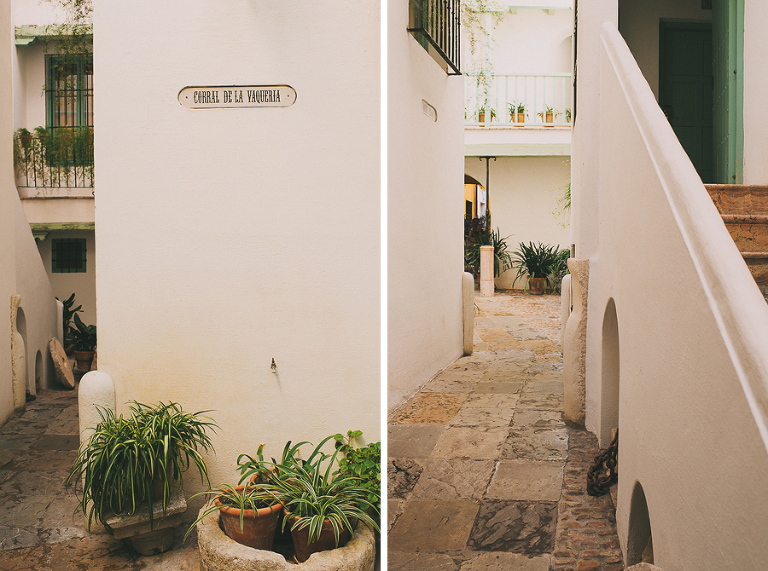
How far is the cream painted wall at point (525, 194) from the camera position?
37.4 ft

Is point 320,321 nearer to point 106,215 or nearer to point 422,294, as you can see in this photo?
point 106,215

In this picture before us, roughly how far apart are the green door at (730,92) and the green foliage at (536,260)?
21.6 ft

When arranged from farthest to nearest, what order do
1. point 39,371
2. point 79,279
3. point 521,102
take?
1. point 521,102
2. point 79,279
3. point 39,371

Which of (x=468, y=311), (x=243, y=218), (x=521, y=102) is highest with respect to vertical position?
(x=521, y=102)

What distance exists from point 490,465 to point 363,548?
27.0 inches

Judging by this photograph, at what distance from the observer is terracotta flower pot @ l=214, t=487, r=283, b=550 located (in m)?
2.61

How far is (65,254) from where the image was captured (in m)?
8.83

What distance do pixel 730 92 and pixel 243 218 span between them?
3.06 m

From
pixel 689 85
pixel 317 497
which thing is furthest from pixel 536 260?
pixel 317 497

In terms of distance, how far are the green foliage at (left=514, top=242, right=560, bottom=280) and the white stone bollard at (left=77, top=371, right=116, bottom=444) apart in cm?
871

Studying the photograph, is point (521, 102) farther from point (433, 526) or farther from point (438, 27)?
point (433, 526)

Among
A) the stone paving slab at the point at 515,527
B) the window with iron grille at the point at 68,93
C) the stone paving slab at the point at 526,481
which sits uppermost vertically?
the window with iron grille at the point at 68,93

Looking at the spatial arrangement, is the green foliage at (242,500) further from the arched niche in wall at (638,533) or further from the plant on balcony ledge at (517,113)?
the plant on balcony ledge at (517,113)

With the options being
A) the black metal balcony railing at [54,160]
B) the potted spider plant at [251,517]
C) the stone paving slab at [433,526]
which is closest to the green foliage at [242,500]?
the potted spider plant at [251,517]
